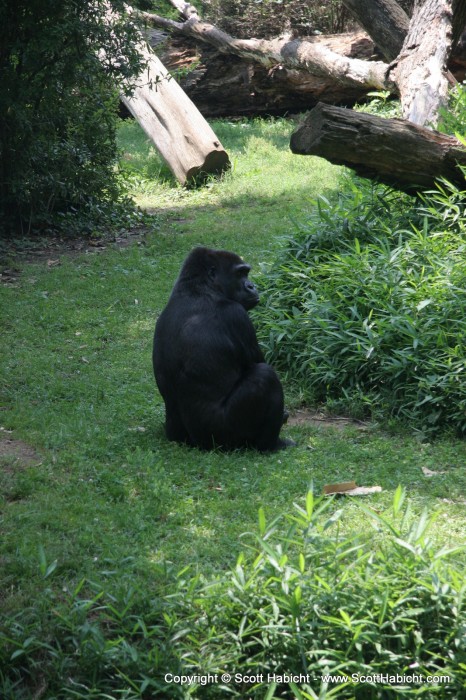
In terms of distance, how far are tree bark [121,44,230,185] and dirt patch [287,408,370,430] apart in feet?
20.5

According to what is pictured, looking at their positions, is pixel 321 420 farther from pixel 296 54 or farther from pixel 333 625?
pixel 296 54

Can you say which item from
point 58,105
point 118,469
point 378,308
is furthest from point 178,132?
point 118,469

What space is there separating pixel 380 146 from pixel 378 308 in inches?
59.0

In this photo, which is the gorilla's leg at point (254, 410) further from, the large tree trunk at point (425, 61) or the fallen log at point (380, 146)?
the large tree trunk at point (425, 61)

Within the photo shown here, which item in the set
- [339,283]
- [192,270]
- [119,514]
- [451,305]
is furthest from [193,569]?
[339,283]

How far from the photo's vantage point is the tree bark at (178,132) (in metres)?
11.4

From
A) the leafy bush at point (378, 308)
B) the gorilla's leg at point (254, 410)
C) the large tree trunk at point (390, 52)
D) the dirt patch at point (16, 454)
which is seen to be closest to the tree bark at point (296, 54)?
the large tree trunk at point (390, 52)

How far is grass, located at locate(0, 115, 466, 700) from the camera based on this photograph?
3.46 meters

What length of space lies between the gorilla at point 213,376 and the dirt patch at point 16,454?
2.85 ft

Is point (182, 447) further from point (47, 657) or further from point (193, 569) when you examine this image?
point (47, 657)

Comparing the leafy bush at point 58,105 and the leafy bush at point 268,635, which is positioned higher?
the leafy bush at point 58,105

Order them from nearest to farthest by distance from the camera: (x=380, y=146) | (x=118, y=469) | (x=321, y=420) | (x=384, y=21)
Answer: (x=118, y=469) → (x=321, y=420) → (x=380, y=146) → (x=384, y=21)

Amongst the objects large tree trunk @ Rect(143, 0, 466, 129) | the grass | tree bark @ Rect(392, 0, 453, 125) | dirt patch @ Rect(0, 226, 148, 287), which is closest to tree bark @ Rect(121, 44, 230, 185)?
dirt patch @ Rect(0, 226, 148, 287)

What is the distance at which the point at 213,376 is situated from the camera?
16.0 feet
